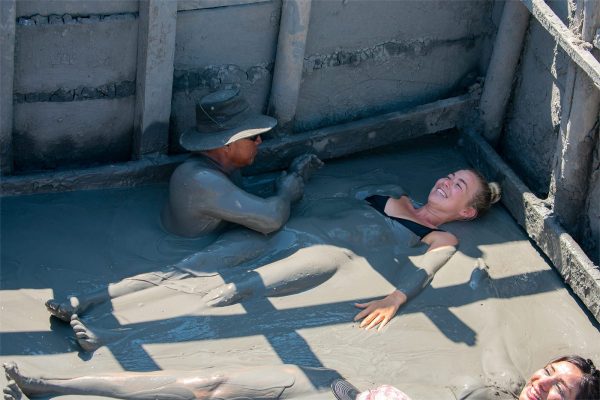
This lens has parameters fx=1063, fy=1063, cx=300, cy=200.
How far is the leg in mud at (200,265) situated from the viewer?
600cm

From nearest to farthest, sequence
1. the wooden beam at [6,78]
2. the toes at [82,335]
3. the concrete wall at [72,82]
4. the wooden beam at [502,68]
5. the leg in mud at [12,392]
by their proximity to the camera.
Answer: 1. the leg in mud at [12,392]
2. the toes at [82,335]
3. the wooden beam at [6,78]
4. the concrete wall at [72,82]
5. the wooden beam at [502,68]

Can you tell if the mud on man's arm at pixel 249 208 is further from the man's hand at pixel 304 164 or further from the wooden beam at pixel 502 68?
the wooden beam at pixel 502 68

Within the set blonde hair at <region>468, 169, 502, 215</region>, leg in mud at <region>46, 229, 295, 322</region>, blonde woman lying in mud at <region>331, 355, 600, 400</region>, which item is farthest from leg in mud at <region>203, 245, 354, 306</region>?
blonde hair at <region>468, 169, 502, 215</region>

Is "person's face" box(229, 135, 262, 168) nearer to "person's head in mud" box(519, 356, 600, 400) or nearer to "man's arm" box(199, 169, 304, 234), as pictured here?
"man's arm" box(199, 169, 304, 234)

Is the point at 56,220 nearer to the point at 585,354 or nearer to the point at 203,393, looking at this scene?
the point at 203,393

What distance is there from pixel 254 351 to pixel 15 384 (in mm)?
1342

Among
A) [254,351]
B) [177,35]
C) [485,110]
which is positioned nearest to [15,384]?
[254,351]

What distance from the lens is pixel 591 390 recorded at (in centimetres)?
560

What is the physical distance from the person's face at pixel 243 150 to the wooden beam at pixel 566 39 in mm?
1985

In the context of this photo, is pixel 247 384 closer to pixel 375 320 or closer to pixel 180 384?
pixel 180 384

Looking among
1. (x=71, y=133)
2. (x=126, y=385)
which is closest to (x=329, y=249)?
(x=126, y=385)

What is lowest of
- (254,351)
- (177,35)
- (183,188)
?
(254,351)

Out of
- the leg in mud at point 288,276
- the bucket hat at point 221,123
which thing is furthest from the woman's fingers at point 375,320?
the bucket hat at point 221,123

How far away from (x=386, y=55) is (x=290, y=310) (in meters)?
2.24
